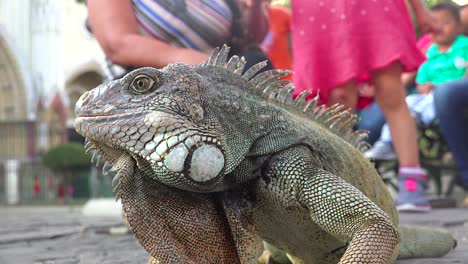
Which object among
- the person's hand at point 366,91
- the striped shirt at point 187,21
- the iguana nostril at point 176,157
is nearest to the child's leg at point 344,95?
the person's hand at point 366,91

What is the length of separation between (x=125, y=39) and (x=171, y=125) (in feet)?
5.77

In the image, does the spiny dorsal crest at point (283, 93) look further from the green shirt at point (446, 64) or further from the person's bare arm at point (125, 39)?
the green shirt at point (446, 64)

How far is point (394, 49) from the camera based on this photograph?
4383mm

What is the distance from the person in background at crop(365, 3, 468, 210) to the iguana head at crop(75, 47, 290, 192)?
5654 millimetres

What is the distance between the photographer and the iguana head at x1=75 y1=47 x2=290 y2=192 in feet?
5.59

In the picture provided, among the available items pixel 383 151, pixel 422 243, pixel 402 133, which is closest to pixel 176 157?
pixel 422 243

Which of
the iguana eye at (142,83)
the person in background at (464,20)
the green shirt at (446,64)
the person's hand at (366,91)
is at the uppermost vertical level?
the iguana eye at (142,83)

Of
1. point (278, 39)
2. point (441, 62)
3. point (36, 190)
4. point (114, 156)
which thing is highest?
point (114, 156)

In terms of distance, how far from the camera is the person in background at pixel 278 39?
4763mm

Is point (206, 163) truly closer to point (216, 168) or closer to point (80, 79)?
point (216, 168)

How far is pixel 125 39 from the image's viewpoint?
3.37 metres

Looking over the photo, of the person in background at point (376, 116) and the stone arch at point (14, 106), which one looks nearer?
the person in background at point (376, 116)

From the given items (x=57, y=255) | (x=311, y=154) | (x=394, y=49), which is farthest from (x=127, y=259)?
(x=394, y=49)

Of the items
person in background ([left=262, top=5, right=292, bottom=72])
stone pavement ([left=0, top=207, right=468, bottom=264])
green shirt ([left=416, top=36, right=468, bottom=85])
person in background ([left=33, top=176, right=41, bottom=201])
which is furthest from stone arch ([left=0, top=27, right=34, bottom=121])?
person in background ([left=262, top=5, right=292, bottom=72])
